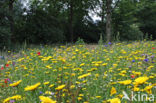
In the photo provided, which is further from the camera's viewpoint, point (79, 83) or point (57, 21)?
point (57, 21)

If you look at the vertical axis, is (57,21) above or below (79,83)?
above

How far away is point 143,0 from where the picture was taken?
28.5m

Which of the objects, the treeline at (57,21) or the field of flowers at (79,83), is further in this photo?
the treeline at (57,21)

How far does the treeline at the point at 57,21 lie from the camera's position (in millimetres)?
13064

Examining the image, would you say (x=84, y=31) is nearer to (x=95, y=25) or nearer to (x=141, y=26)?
(x=95, y=25)

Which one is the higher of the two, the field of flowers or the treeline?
the treeline

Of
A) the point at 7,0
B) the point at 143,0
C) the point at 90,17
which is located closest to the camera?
the point at 7,0

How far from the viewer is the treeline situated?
1306 cm

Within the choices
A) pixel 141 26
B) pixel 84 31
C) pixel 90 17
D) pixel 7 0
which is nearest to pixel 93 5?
pixel 90 17

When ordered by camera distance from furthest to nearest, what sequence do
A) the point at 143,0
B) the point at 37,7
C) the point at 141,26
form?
the point at 141,26, the point at 143,0, the point at 37,7

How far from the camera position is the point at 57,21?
18375 mm

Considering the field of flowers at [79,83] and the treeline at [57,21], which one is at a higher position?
the treeline at [57,21]

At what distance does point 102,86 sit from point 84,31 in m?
19.6

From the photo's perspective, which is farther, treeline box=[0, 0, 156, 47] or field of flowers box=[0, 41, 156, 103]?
treeline box=[0, 0, 156, 47]
